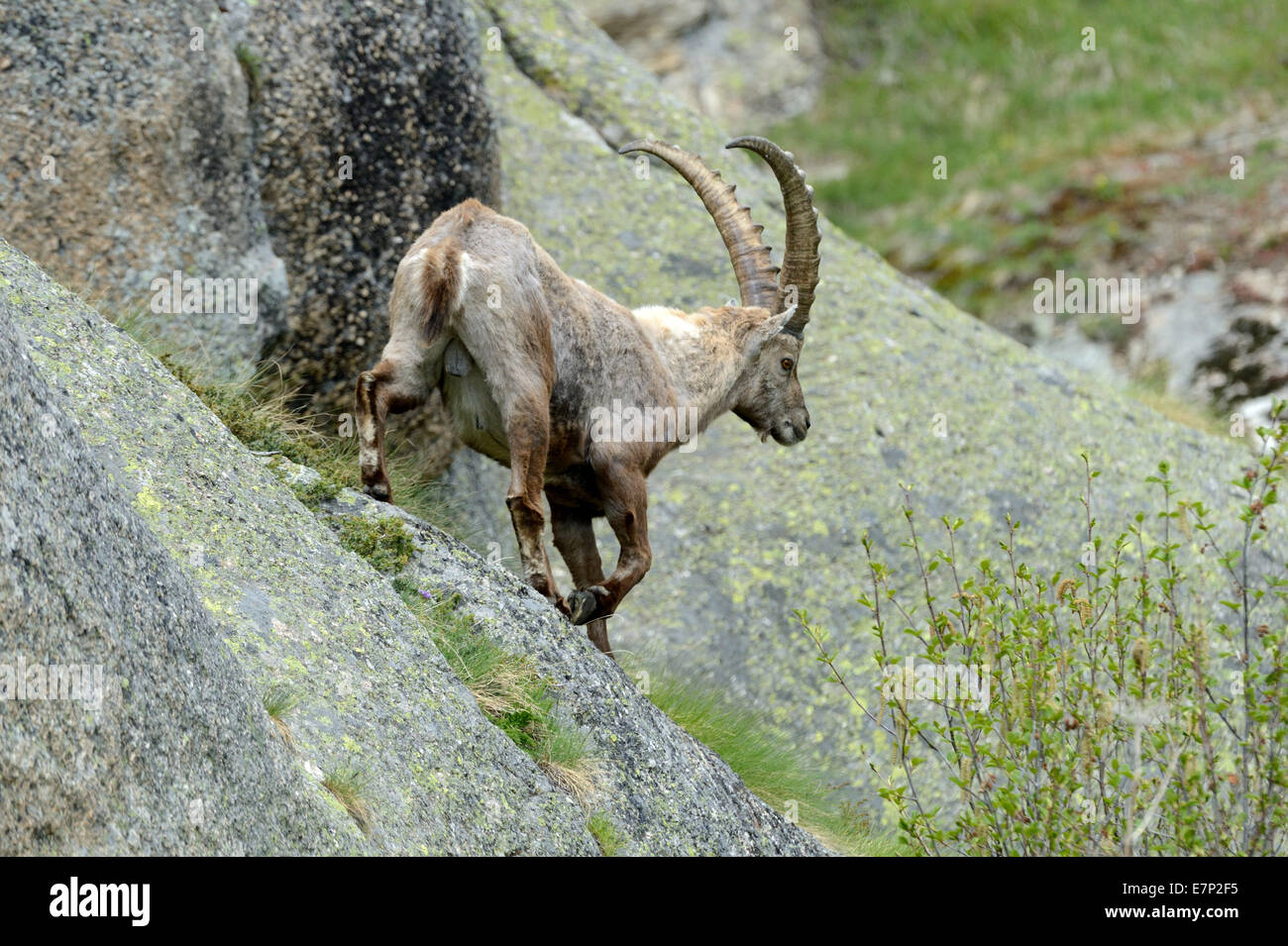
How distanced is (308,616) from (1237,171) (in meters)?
17.8

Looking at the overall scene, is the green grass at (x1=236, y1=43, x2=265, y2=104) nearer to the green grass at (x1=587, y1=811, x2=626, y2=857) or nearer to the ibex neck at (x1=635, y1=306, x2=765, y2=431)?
the ibex neck at (x1=635, y1=306, x2=765, y2=431)

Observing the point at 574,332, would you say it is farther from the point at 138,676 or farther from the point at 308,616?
the point at 138,676

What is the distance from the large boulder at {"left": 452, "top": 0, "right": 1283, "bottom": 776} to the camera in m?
12.1

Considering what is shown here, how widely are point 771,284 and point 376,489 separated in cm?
360

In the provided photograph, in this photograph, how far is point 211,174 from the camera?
33.2ft

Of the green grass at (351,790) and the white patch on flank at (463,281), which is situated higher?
the white patch on flank at (463,281)

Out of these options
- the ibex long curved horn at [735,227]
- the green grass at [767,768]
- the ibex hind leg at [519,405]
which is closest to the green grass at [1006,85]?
the ibex long curved horn at [735,227]

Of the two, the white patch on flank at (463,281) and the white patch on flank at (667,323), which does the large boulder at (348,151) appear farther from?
the white patch on flank at (463,281)

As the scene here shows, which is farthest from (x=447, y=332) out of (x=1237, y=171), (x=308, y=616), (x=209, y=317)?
(x=1237, y=171)

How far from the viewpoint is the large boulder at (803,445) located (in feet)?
39.6

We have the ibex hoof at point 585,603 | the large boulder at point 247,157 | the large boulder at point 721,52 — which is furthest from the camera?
the large boulder at point 721,52

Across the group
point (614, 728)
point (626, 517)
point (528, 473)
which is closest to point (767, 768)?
point (626, 517)

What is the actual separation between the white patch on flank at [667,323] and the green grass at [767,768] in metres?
2.27

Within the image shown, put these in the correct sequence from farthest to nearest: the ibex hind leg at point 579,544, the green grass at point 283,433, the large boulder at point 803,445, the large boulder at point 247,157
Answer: the large boulder at point 803,445, the large boulder at point 247,157, the ibex hind leg at point 579,544, the green grass at point 283,433
